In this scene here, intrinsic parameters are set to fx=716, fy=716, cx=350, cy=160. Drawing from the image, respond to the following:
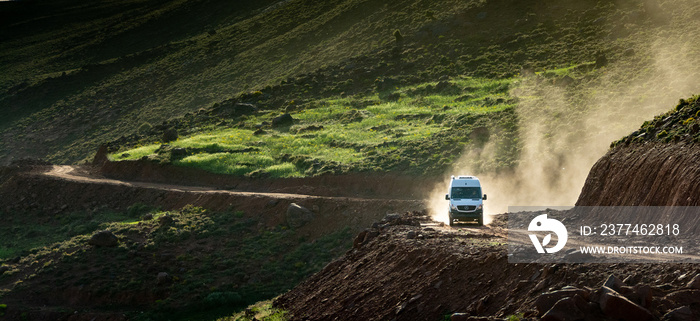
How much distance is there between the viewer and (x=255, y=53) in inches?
4363

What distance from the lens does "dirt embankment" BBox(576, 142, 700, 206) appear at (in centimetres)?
1852

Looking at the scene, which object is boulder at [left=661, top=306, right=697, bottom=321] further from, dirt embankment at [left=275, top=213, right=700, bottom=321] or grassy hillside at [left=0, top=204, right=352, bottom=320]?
grassy hillside at [left=0, top=204, right=352, bottom=320]

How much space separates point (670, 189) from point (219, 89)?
8589 cm

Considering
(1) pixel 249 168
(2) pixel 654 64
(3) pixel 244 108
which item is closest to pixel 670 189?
(1) pixel 249 168

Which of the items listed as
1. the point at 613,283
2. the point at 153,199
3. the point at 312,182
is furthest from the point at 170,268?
the point at 613,283

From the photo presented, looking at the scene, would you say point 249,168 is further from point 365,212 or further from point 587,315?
point 587,315

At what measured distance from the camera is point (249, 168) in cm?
5388

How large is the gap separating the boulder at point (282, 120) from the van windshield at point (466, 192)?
42.4m

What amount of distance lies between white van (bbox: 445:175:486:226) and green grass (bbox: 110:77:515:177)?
20.3 meters

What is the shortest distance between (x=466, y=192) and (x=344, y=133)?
113ft

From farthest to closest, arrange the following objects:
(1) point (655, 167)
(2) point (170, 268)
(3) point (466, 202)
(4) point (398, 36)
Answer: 1. (4) point (398, 36)
2. (2) point (170, 268)
3. (3) point (466, 202)
4. (1) point (655, 167)

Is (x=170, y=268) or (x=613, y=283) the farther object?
(x=170, y=268)

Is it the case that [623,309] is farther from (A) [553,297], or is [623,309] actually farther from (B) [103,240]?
(B) [103,240]

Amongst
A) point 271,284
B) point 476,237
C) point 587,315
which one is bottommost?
point 271,284
